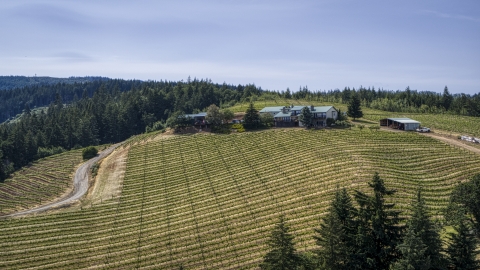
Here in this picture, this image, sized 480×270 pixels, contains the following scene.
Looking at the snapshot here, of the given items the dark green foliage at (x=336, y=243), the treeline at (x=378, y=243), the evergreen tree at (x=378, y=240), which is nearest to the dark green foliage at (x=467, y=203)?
the treeline at (x=378, y=243)

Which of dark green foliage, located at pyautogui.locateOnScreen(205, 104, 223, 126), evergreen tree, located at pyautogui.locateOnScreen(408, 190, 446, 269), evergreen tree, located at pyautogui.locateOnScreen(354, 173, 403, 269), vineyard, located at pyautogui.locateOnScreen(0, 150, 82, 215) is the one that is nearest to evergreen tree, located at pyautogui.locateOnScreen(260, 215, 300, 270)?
evergreen tree, located at pyautogui.locateOnScreen(354, 173, 403, 269)

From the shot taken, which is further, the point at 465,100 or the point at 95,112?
the point at 95,112

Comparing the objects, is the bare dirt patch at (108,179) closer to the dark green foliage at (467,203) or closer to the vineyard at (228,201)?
the vineyard at (228,201)

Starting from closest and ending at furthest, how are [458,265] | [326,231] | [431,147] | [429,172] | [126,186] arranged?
[458,265], [326,231], [429,172], [431,147], [126,186]

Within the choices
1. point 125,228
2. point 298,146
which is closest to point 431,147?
point 298,146

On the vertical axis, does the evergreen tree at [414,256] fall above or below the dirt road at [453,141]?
below

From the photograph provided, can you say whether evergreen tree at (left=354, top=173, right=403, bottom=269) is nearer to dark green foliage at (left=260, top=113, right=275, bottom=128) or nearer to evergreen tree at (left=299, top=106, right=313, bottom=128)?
evergreen tree at (left=299, top=106, right=313, bottom=128)

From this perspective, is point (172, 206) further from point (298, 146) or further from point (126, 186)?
point (298, 146)
